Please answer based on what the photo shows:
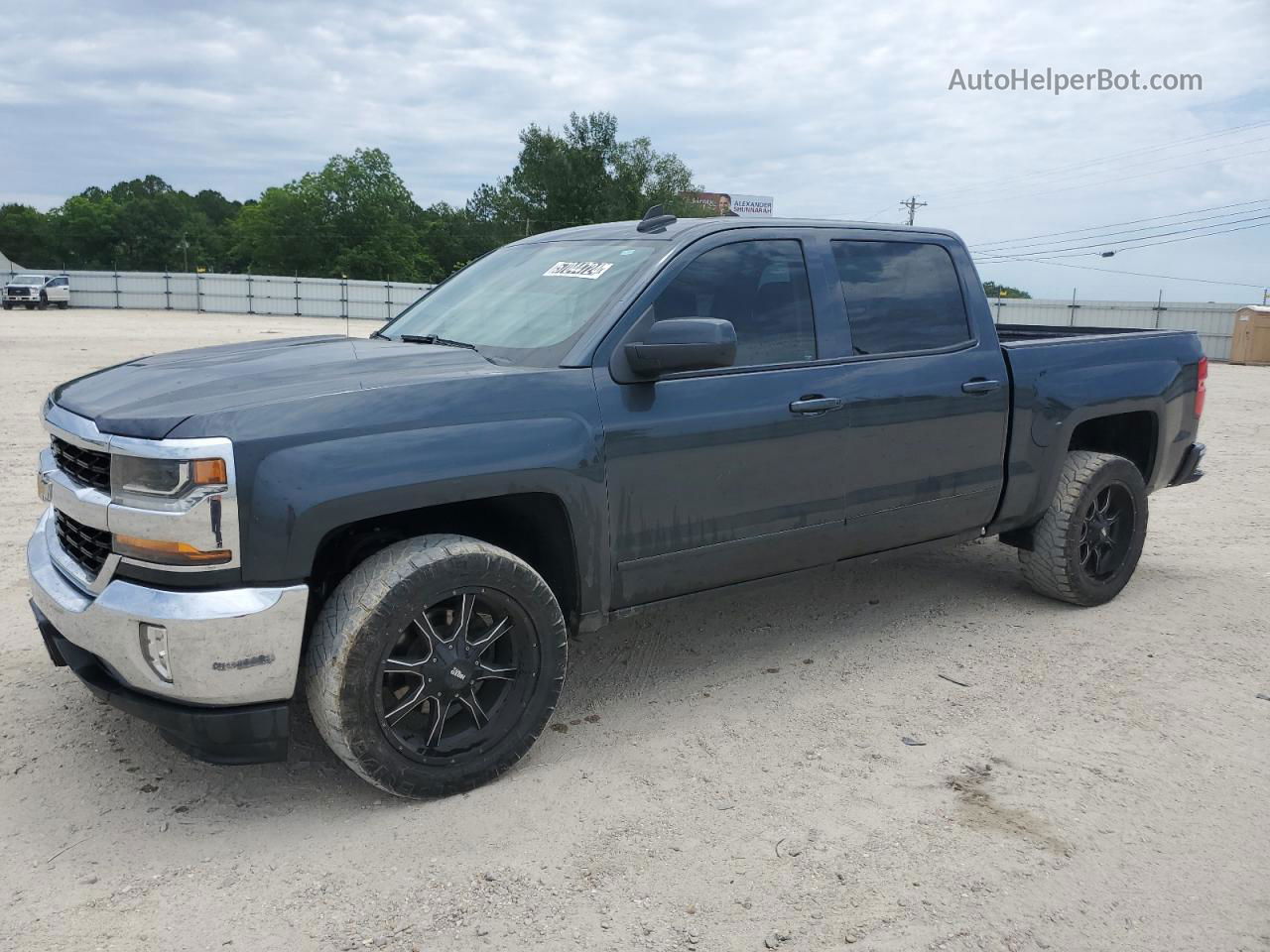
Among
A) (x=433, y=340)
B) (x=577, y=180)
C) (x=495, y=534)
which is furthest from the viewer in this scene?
(x=577, y=180)

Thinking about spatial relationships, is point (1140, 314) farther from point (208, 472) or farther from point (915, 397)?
point (208, 472)

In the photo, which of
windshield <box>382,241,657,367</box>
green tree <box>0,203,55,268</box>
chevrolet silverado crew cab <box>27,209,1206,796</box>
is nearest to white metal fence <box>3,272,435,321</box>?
windshield <box>382,241,657,367</box>

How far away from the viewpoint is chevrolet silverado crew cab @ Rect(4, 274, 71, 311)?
40.2 metres

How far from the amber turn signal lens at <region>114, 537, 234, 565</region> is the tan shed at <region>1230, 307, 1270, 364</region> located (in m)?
28.2

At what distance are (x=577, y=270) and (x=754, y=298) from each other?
69 cm

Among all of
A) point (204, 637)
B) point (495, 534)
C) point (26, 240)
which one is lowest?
point (204, 637)

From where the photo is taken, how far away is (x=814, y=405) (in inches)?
154

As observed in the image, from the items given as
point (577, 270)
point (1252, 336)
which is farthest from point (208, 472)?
point (1252, 336)

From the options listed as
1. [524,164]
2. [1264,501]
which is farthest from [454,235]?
[1264,501]

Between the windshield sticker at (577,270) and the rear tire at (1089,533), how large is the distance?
2579mm

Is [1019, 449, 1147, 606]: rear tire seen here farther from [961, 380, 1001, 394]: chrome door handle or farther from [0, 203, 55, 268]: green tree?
[0, 203, 55, 268]: green tree

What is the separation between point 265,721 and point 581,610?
1.08 metres

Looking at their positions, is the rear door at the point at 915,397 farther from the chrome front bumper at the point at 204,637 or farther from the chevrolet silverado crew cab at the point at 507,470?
the chrome front bumper at the point at 204,637

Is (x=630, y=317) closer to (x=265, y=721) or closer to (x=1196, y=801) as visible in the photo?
(x=265, y=721)
